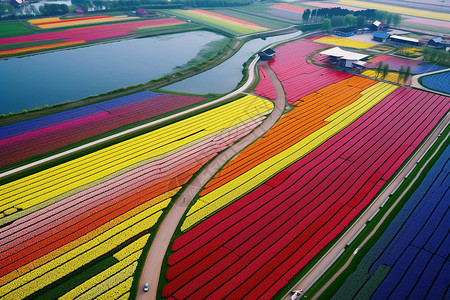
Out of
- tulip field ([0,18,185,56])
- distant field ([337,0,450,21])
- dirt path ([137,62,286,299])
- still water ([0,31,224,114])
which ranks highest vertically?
tulip field ([0,18,185,56])

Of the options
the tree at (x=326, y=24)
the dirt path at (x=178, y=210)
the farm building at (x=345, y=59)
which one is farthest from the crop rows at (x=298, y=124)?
the tree at (x=326, y=24)

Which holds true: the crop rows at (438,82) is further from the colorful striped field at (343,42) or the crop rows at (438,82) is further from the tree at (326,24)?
the tree at (326,24)

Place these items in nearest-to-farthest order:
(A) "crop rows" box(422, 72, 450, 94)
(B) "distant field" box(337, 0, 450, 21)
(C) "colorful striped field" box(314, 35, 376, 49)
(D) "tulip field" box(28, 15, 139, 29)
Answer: (A) "crop rows" box(422, 72, 450, 94)
(C) "colorful striped field" box(314, 35, 376, 49)
(D) "tulip field" box(28, 15, 139, 29)
(B) "distant field" box(337, 0, 450, 21)

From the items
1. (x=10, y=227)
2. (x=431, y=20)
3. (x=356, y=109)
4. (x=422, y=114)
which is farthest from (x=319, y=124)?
(x=431, y=20)

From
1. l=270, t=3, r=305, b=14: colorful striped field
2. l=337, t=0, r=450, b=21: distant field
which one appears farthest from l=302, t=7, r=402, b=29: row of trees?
l=337, t=0, r=450, b=21: distant field

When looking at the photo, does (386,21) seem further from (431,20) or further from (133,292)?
(133,292)

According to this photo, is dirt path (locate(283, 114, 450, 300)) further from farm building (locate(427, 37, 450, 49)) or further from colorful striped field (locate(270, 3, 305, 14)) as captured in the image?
colorful striped field (locate(270, 3, 305, 14))
